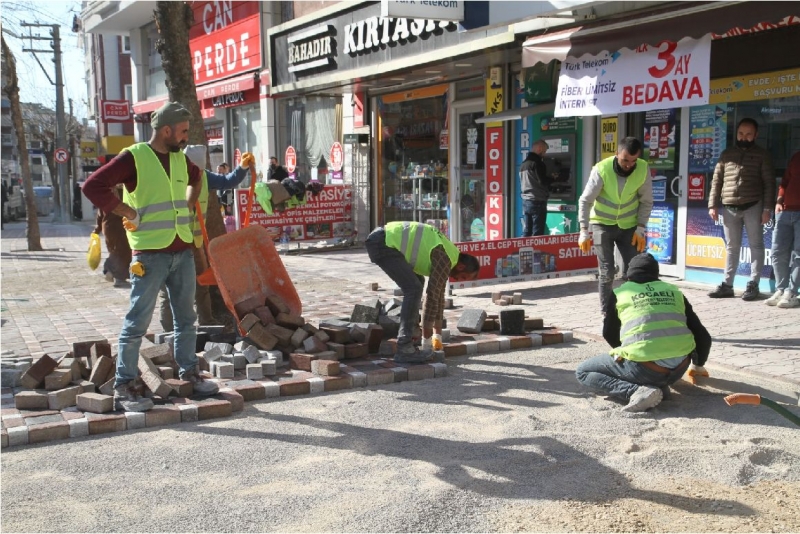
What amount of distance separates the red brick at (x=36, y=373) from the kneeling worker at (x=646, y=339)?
389cm

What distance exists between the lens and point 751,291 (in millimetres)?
9039

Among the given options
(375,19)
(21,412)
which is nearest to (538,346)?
(21,412)

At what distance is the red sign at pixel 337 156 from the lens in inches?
698

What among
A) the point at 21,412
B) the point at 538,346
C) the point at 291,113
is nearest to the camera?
the point at 21,412

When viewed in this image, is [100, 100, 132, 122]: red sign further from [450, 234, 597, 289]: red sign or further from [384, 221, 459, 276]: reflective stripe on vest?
[384, 221, 459, 276]: reflective stripe on vest

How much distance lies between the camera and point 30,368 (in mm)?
5664

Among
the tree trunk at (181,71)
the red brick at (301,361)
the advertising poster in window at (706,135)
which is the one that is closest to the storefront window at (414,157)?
the advertising poster in window at (706,135)

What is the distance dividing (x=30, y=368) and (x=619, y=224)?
5.16m

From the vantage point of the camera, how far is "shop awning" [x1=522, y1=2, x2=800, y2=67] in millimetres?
7754

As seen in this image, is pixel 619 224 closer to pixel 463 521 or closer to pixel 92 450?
pixel 463 521

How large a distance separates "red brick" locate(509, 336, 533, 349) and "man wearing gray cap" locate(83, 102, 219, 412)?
3161 mm

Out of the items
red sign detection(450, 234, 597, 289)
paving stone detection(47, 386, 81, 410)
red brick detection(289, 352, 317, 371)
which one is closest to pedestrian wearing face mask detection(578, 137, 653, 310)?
red sign detection(450, 234, 597, 289)

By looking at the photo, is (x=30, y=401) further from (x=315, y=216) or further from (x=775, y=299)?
(x=315, y=216)

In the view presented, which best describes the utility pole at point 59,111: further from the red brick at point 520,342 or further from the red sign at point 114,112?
the red brick at point 520,342
